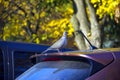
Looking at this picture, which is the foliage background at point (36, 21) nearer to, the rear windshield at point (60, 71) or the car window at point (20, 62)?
the car window at point (20, 62)

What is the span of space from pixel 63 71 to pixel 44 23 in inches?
1017

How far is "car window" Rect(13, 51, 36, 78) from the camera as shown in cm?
769

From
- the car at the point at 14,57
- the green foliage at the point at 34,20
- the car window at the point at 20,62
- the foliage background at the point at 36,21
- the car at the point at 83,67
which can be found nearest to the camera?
the car at the point at 83,67

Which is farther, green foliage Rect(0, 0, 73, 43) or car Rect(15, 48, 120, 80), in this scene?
green foliage Rect(0, 0, 73, 43)

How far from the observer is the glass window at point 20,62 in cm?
769

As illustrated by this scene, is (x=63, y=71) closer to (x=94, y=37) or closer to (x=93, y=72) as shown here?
(x=93, y=72)

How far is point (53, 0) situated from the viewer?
18922 millimetres

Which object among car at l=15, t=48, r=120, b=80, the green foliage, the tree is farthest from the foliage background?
car at l=15, t=48, r=120, b=80

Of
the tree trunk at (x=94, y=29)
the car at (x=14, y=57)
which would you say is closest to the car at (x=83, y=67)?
the car at (x=14, y=57)

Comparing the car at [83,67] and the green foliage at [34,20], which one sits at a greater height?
the car at [83,67]

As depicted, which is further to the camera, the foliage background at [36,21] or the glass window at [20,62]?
the foliage background at [36,21]

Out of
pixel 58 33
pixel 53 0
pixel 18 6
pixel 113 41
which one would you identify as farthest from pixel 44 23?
pixel 53 0

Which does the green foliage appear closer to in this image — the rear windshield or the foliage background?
the foliage background

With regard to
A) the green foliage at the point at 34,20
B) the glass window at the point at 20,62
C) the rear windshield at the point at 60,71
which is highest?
the rear windshield at the point at 60,71
